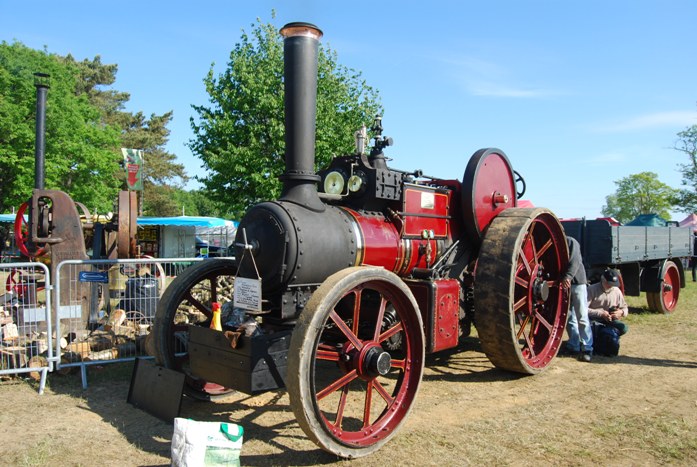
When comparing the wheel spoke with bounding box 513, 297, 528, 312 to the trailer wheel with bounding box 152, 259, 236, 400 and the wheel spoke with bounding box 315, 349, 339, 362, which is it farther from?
the trailer wheel with bounding box 152, 259, 236, 400

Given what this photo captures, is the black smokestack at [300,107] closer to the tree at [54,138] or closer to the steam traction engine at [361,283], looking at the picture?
the steam traction engine at [361,283]

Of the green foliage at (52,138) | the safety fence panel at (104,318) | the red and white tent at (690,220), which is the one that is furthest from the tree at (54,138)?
the red and white tent at (690,220)

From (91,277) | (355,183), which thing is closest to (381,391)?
(355,183)

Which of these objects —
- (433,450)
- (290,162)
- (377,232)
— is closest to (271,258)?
(290,162)

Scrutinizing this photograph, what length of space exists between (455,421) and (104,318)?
4502 mm

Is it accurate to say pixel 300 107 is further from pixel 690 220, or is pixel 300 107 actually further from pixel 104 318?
pixel 690 220

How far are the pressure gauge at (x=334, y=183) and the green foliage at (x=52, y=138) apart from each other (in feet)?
72.2

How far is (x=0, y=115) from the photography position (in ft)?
73.6

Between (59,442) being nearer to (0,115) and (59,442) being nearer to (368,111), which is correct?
(368,111)

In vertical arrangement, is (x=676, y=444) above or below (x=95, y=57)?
below

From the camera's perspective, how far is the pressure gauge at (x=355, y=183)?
450cm

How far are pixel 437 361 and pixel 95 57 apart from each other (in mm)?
39259

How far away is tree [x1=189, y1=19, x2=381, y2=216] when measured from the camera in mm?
14312

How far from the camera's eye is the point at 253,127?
47.7 ft
